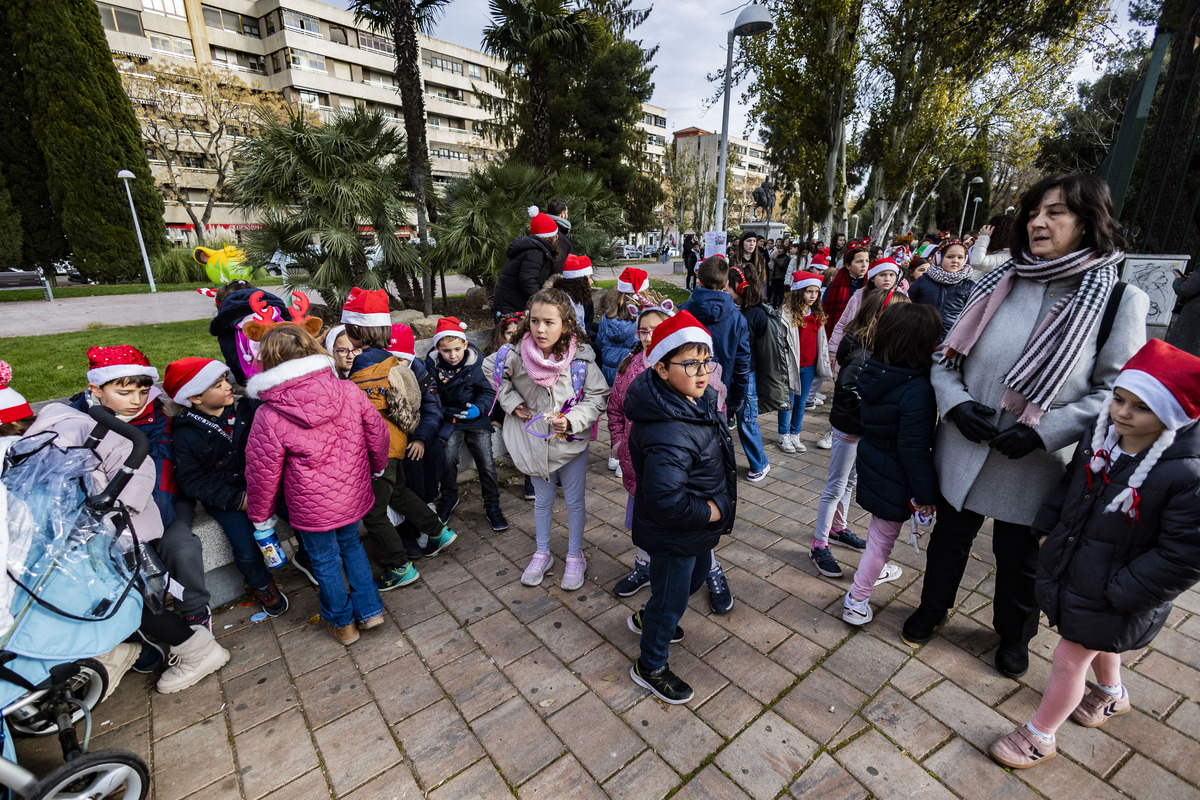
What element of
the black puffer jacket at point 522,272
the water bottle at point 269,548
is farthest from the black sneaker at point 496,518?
the black puffer jacket at point 522,272

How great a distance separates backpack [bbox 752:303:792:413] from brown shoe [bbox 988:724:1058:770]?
2972 mm

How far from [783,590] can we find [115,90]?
93.3 feet

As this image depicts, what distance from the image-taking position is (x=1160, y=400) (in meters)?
1.67

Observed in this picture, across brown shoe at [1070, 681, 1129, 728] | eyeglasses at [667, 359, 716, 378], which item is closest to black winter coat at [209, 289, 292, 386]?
eyeglasses at [667, 359, 716, 378]

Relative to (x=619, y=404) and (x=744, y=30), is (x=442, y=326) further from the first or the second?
(x=744, y=30)

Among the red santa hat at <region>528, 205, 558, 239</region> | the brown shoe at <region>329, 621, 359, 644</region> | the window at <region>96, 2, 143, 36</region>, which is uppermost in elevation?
the window at <region>96, 2, 143, 36</region>

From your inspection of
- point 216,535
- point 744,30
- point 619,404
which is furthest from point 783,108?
point 216,535

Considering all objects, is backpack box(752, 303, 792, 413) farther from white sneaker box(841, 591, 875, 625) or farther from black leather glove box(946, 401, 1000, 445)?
black leather glove box(946, 401, 1000, 445)

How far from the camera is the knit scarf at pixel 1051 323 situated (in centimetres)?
203

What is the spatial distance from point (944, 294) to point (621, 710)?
14.7 feet

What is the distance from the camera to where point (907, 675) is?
8.43 ft

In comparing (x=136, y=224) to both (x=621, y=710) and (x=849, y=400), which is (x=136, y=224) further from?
(x=849, y=400)

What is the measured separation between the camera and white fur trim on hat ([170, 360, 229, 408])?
2.75 metres

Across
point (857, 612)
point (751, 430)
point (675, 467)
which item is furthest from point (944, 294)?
point (675, 467)
